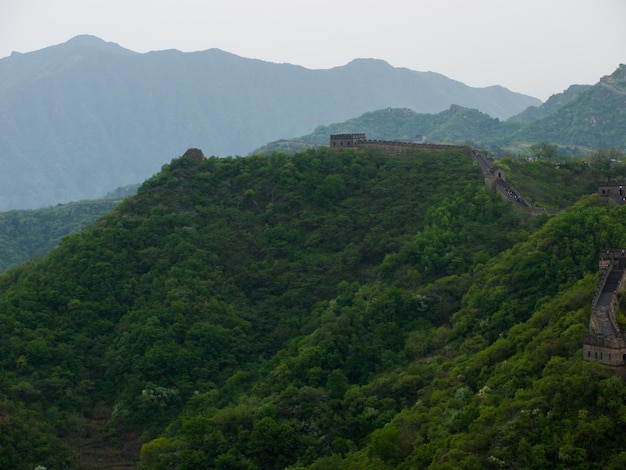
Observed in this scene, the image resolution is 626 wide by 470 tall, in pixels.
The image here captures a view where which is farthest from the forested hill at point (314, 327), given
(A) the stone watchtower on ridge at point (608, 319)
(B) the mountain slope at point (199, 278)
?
(A) the stone watchtower on ridge at point (608, 319)

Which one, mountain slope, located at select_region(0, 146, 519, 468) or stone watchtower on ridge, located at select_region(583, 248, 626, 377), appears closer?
stone watchtower on ridge, located at select_region(583, 248, 626, 377)

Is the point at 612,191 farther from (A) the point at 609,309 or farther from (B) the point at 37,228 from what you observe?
(B) the point at 37,228

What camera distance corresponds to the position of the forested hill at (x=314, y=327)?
1644 inches

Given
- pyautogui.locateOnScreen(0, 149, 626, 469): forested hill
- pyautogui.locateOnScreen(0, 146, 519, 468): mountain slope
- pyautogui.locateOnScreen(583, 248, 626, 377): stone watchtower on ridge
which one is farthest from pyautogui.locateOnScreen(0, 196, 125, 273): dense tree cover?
pyautogui.locateOnScreen(583, 248, 626, 377): stone watchtower on ridge

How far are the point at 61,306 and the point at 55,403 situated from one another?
10.8 meters

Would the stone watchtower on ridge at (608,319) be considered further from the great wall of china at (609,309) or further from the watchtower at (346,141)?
the watchtower at (346,141)

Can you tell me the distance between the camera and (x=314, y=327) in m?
67.3

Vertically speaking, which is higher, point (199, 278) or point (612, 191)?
point (612, 191)

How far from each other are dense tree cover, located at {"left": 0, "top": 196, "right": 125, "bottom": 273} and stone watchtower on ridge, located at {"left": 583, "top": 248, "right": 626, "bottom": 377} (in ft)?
334

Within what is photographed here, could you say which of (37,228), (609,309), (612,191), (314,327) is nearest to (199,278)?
(314,327)

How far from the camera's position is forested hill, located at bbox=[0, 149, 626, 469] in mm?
41750

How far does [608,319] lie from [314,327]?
100 ft

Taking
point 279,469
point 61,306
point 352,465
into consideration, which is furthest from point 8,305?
point 352,465

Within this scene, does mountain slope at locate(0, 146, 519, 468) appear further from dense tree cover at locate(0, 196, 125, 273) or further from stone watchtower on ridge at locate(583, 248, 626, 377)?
dense tree cover at locate(0, 196, 125, 273)
